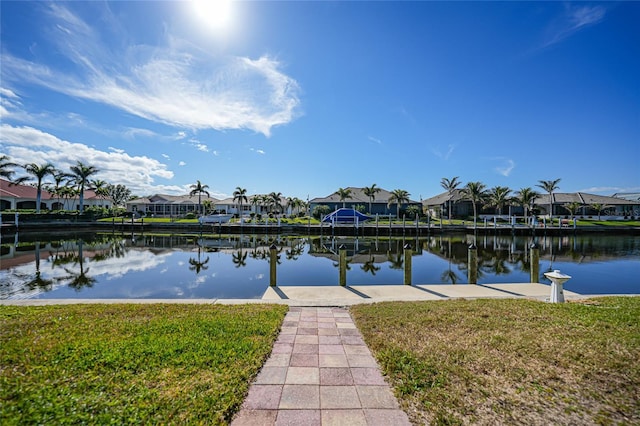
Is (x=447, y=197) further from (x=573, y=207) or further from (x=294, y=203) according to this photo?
(x=294, y=203)

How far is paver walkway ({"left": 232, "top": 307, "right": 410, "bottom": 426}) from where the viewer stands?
2.98m

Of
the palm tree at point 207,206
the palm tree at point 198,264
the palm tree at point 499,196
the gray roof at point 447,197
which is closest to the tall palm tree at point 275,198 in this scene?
the palm tree at point 207,206

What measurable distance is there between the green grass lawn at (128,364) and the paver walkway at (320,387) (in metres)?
0.20

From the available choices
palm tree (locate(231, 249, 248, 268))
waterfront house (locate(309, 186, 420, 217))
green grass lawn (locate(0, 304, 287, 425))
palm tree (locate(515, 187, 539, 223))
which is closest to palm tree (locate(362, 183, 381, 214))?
waterfront house (locate(309, 186, 420, 217))

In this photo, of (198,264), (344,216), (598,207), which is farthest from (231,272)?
(598,207)

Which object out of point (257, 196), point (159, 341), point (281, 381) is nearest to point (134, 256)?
point (159, 341)

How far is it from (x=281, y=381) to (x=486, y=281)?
10744mm

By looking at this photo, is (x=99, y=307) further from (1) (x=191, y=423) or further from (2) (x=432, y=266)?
(2) (x=432, y=266)

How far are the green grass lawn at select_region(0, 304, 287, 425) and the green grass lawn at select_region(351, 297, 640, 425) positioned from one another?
1.88m

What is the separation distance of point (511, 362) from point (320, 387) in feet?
8.10

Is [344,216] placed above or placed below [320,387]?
above

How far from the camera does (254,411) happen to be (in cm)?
304

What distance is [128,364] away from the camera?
12.3ft

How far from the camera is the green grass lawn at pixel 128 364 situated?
2.88 metres
